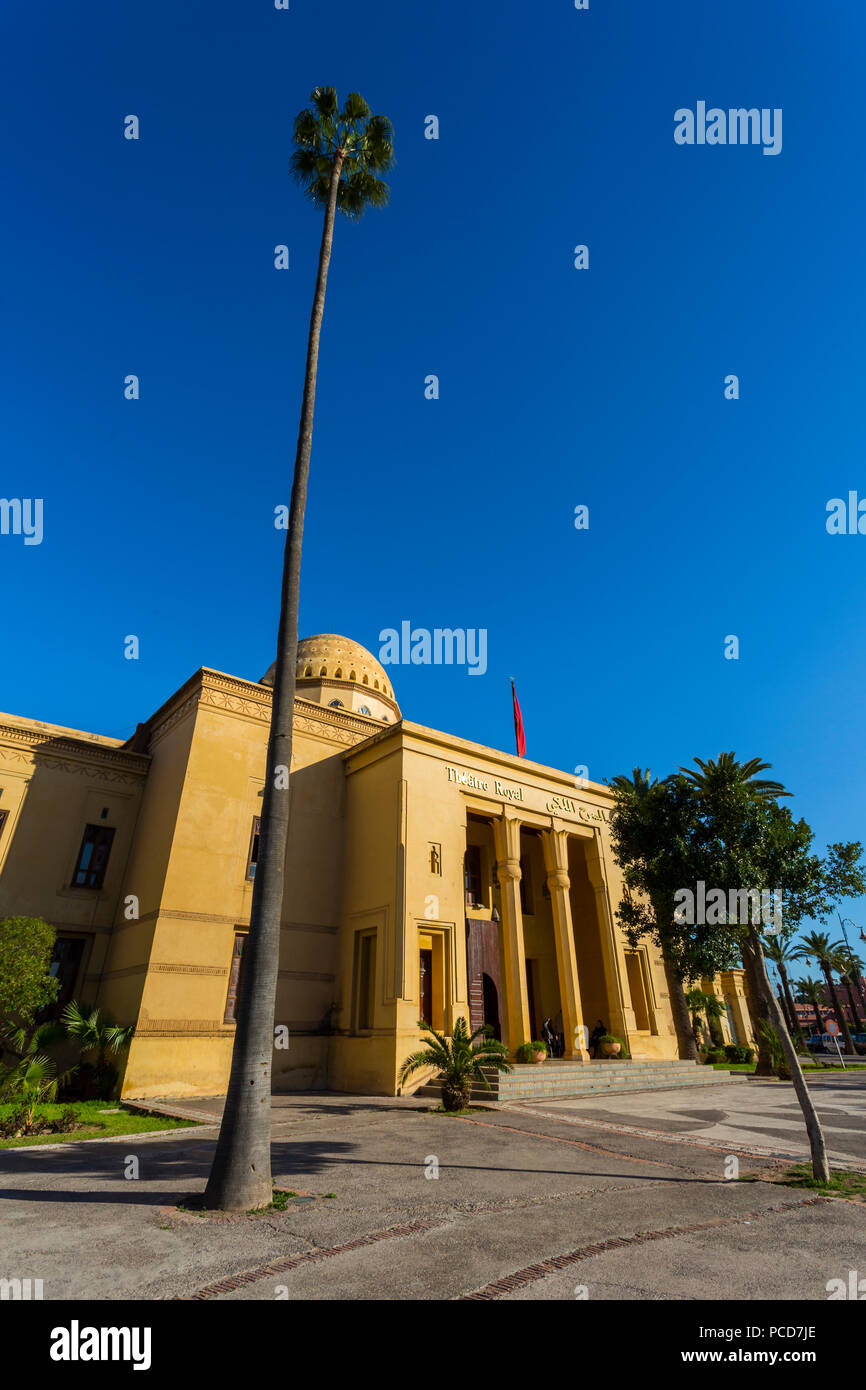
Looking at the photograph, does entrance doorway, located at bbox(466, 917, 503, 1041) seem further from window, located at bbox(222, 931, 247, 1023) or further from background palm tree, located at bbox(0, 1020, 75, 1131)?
background palm tree, located at bbox(0, 1020, 75, 1131)

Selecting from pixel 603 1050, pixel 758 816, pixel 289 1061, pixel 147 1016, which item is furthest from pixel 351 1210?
pixel 603 1050

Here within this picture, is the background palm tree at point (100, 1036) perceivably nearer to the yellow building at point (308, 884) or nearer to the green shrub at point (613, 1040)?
the yellow building at point (308, 884)

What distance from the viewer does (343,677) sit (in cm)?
3375

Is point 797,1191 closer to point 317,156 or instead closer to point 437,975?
point 437,975

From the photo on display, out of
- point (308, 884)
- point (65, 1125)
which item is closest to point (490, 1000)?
point (308, 884)

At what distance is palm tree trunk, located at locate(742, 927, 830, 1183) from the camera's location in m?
8.70

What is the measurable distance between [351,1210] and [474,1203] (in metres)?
1.41

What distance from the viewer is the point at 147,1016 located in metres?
19.3

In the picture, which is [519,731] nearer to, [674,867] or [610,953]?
[610,953]

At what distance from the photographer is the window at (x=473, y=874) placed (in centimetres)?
2759

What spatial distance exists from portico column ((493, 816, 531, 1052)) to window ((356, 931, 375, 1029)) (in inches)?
195

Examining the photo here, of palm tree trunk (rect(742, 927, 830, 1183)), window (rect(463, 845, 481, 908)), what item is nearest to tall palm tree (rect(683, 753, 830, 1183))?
palm tree trunk (rect(742, 927, 830, 1183))

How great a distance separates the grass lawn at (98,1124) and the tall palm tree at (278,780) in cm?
615

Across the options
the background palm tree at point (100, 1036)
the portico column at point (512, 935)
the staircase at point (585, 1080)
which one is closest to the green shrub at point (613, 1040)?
the staircase at point (585, 1080)
